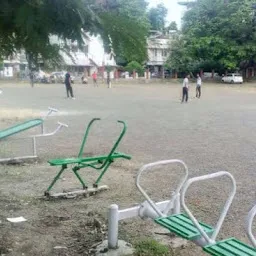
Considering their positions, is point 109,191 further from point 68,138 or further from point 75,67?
point 68,138

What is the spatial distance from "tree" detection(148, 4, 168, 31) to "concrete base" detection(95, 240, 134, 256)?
207 cm

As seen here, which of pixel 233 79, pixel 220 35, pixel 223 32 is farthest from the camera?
pixel 233 79

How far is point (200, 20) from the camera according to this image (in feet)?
173

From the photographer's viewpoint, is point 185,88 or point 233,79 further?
point 233,79

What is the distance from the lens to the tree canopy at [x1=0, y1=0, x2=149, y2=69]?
7.63ft

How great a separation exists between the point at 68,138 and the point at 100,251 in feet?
24.6

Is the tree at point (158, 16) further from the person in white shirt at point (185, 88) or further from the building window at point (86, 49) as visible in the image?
the person in white shirt at point (185, 88)

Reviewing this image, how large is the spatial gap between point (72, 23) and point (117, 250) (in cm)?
224

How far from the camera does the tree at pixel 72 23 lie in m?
2.32

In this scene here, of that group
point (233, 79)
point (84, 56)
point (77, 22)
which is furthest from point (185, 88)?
point (233, 79)

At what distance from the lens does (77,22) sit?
92.5 inches

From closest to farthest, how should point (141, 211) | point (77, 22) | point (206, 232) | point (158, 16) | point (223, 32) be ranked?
point (77, 22), point (158, 16), point (206, 232), point (141, 211), point (223, 32)

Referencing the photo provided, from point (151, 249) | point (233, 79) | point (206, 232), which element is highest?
point (206, 232)

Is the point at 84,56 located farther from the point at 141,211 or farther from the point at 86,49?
the point at 141,211
